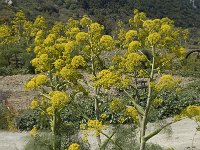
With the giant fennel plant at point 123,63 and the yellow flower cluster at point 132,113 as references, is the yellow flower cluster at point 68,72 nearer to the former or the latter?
the giant fennel plant at point 123,63

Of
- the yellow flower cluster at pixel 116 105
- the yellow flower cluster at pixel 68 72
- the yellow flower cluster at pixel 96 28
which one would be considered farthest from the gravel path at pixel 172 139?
the yellow flower cluster at pixel 116 105

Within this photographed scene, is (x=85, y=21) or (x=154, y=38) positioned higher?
(x=85, y=21)

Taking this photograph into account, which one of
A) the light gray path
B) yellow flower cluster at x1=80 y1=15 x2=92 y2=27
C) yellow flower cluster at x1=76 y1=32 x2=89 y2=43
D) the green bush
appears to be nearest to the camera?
yellow flower cluster at x1=76 y1=32 x2=89 y2=43

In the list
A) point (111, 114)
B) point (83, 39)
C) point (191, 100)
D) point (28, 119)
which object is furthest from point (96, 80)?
point (191, 100)

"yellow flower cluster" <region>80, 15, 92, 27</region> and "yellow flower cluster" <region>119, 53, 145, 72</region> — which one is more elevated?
"yellow flower cluster" <region>80, 15, 92, 27</region>

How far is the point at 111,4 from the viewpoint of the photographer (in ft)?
481

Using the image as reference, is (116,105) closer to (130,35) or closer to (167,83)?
(167,83)

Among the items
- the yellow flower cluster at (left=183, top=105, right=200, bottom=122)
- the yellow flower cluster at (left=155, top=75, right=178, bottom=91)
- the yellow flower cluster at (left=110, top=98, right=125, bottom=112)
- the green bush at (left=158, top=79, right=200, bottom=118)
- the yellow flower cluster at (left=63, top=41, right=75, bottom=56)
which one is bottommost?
the green bush at (left=158, top=79, right=200, bottom=118)

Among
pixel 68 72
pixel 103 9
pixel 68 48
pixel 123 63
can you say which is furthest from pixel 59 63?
pixel 103 9

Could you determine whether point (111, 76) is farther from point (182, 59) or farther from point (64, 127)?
point (64, 127)

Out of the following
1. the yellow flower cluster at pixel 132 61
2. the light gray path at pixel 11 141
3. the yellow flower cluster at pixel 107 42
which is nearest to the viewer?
the yellow flower cluster at pixel 132 61

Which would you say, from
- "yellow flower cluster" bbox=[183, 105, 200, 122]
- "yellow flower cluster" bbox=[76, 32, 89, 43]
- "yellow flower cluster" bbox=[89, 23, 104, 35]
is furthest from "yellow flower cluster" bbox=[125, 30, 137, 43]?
"yellow flower cluster" bbox=[183, 105, 200, 122]

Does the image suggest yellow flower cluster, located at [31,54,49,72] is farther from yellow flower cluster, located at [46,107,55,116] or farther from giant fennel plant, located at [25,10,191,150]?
yellow flower cluster, located at [46,107,55,116]

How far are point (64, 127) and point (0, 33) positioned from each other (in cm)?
2753
